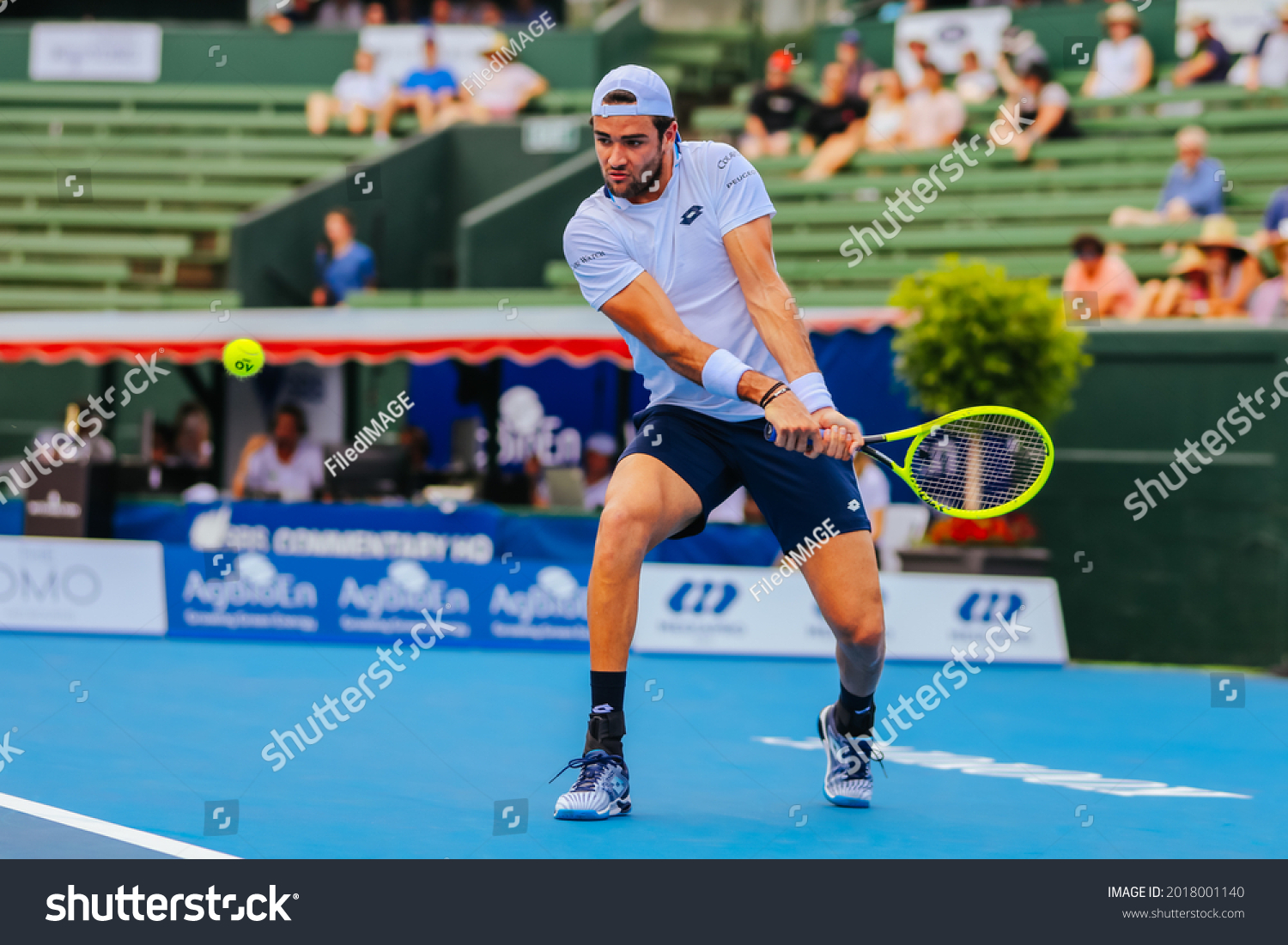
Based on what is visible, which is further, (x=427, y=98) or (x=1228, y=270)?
(x=427, y=98)

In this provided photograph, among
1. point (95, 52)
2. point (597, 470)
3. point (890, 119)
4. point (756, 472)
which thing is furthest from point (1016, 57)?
point (756, 472)

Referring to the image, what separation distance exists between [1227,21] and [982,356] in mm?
6662

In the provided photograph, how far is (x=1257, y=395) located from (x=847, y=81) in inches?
233

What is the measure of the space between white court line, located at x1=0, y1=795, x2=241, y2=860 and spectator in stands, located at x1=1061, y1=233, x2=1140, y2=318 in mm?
8941

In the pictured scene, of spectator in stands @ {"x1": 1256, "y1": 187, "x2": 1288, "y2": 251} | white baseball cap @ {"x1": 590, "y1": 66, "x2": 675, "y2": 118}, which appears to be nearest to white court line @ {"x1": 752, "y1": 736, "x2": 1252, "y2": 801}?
white baseball cap @ {"x1": 590, "y1": 66, "x2": 675, "y2": 118}

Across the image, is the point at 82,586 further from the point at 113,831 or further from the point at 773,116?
the point at 773,116

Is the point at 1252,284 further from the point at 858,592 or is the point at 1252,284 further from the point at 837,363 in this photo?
the point at 858,592

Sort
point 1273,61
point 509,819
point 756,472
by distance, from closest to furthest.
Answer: point 509,819
point 756,472
point 1273,61

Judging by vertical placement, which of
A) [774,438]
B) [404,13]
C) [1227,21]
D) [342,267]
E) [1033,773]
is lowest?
[1033,773]

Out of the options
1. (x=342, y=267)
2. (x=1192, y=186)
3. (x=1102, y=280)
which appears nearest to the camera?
(x=1102, y=280)

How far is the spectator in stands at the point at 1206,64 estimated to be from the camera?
46.9 ft

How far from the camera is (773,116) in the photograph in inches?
609

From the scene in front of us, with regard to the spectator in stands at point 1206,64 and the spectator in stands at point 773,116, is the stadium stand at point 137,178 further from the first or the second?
the spectator in stands at point 1206,64

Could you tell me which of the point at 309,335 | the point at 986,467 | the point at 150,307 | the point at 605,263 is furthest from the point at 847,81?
the point at 605,263
